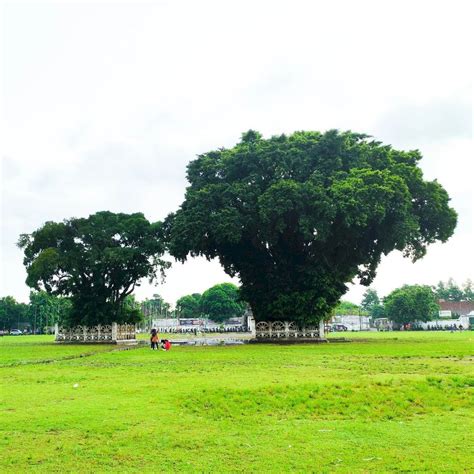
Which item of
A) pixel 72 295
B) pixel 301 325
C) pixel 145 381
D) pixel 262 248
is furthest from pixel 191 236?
pixel 145 381

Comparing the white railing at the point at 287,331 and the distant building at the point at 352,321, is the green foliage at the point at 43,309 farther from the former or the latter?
the white railing at the point at 287,331

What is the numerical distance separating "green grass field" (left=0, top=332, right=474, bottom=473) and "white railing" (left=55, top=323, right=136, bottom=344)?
1104 inches

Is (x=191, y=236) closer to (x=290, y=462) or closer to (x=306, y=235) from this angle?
(x=306, y=235)

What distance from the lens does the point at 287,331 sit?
37.3 metres

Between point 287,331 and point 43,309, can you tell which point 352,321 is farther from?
point 287,331

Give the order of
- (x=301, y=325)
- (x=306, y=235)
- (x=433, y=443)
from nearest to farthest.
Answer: (x=433, y=443) < (x=306, y=235) < (x=301, y=325)

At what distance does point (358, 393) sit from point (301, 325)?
2651 cm

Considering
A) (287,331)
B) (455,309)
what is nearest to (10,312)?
(287,331)

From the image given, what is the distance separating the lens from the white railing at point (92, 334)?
140 ft

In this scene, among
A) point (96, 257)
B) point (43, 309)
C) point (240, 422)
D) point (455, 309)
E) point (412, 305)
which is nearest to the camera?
point (240, 422)

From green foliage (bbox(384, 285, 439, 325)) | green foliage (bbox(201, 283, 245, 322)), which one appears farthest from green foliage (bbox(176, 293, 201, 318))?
green foliage (bbox(384, 285, 439, 325))

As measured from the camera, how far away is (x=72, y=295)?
44906 mm

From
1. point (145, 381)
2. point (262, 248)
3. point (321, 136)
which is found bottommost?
point (145, 381)

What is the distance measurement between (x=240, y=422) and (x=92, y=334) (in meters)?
36.6
